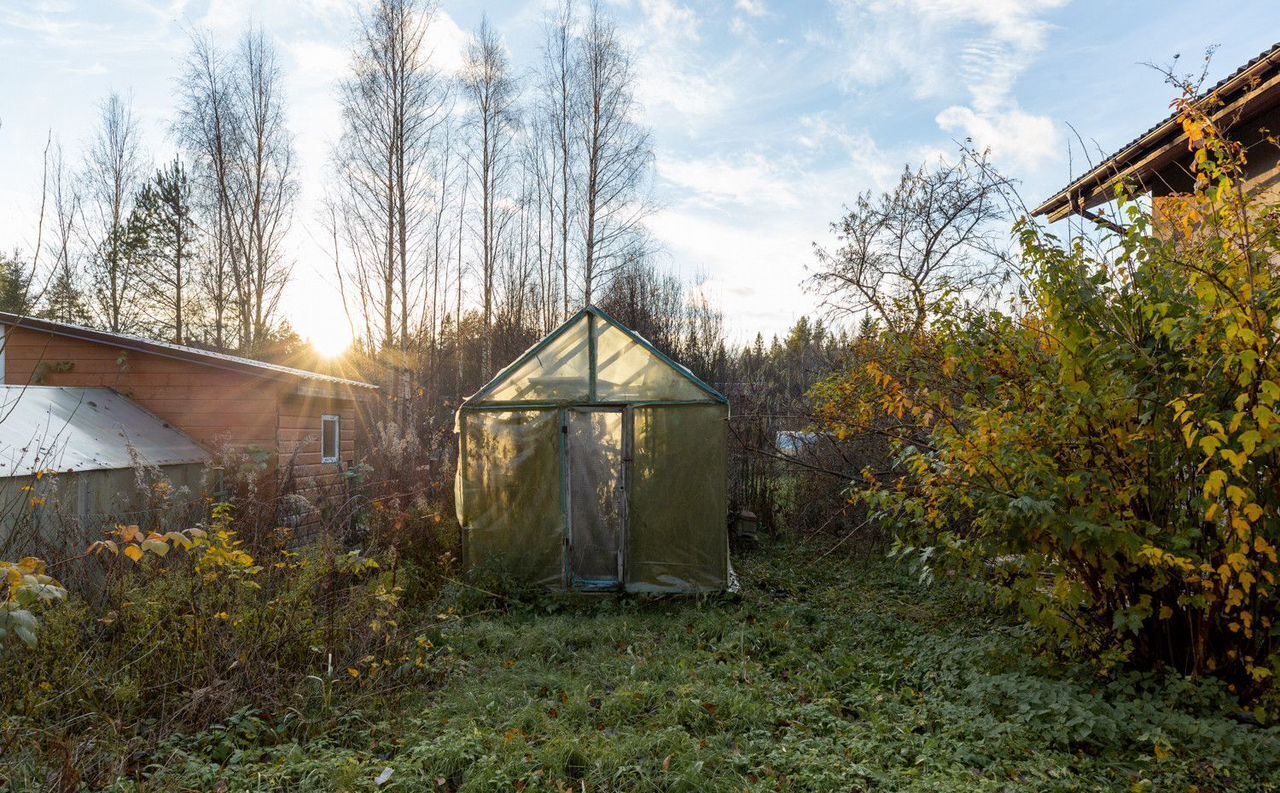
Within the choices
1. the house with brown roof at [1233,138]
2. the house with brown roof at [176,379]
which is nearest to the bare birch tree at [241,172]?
the house with brown roof at [176,379]

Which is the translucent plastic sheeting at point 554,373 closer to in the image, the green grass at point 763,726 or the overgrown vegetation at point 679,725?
the green grass at point 763,726

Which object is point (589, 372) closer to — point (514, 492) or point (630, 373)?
point (630, 373)

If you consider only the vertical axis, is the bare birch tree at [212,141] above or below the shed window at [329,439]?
above

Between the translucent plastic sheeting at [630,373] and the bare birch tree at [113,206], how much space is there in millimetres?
16194

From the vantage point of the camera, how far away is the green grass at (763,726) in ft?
10.6

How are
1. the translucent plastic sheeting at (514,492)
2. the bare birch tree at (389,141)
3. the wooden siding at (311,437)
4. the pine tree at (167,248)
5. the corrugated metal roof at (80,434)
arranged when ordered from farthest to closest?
the pine tree at (167,248), the bare birch tree at (389,141), the wooden siding at (311,437), the translucent plastic sheeting at (514,492), the corrugated metal roof at (80,434)

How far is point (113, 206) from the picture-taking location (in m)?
17.9

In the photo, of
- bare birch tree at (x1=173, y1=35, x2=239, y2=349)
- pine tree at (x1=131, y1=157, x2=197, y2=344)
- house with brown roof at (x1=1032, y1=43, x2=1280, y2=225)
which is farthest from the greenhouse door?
pine tree at (x1=131, y1=157, x2=197, y2=344)

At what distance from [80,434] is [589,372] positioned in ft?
18.3

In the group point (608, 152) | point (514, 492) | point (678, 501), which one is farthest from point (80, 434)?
point (608, 152)

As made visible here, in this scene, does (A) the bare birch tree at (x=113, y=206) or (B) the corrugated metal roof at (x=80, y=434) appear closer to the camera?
(B) the corrugated metal roof at (x=80, y=434)

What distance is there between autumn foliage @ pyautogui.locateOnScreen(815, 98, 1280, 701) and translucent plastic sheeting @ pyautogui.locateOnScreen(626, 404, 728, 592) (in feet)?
9.25

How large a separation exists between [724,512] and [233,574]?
4.75 meters

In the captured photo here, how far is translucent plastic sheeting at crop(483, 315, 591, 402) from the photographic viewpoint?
7.46 metres
